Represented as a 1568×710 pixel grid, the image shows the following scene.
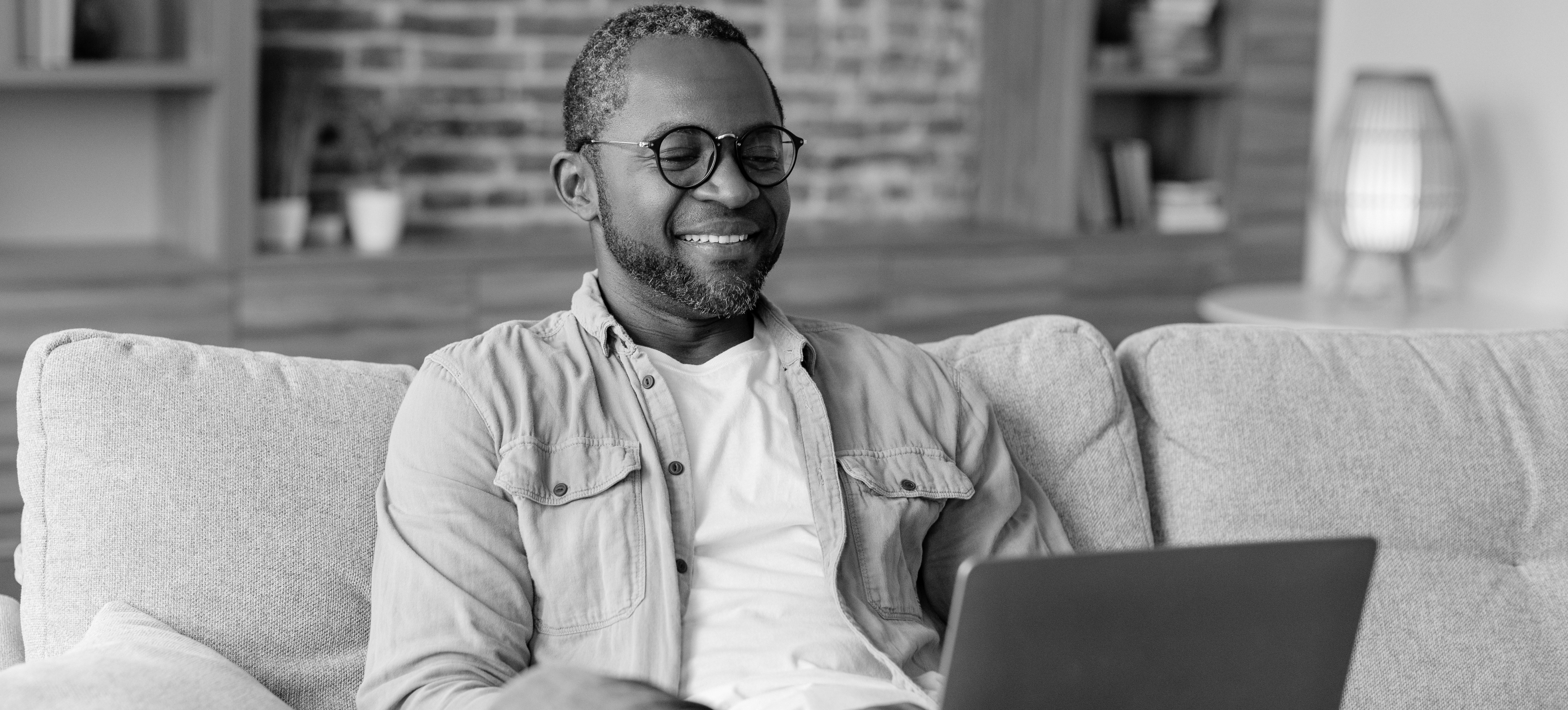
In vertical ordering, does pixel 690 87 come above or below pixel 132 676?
above

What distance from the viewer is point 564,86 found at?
3756 millimetres

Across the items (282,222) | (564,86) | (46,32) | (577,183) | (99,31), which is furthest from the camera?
(564,86)

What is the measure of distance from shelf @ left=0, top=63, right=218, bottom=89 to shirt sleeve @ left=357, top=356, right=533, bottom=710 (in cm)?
194

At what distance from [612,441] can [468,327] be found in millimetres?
2008

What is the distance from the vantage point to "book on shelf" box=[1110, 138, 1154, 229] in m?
4.04

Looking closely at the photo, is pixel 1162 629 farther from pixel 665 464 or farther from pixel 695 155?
pixel 695 155

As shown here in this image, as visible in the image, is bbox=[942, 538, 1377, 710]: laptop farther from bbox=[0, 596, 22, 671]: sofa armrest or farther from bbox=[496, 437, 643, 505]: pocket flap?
bbox=[0, 596, 22, 671]: sofa armrest

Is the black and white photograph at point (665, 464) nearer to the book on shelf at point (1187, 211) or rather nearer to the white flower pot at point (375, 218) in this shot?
the white flower pot at point (375, 218)

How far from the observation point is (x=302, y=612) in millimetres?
1511

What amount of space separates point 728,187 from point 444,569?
1.54 ft

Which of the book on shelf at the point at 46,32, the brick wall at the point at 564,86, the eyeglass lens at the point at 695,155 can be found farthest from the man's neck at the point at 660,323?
the brick wall at the point at 564,86

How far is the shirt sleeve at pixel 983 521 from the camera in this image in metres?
1.63

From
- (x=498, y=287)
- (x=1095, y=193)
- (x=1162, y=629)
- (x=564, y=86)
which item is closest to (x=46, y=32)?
(x=498, y=287)

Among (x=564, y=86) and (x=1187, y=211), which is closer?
(x=564, y=86)
